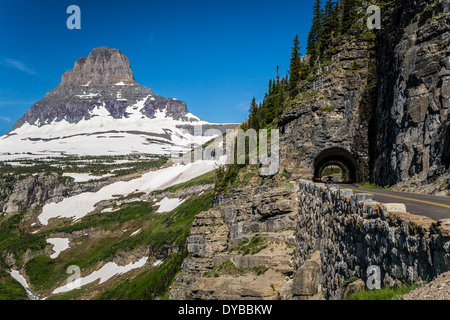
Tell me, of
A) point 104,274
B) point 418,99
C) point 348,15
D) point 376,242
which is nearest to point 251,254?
point 418,99

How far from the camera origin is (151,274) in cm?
9625

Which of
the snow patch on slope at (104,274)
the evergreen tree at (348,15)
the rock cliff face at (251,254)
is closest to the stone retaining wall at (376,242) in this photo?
the rock cliff face at (251,254)

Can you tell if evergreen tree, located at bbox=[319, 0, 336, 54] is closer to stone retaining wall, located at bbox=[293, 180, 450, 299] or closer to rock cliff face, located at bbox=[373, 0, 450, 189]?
rock cliff face, located at bbox=[373, 0, 450, 189]

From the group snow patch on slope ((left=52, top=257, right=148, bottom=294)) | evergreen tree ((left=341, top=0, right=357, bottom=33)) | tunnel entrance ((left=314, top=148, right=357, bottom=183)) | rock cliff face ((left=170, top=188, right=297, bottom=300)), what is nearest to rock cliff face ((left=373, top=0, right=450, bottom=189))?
tunnel entrance ((left=314, top=148, right=357, bottom=183))

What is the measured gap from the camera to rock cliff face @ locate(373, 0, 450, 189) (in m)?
26.4

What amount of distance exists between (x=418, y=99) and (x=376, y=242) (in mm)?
25561

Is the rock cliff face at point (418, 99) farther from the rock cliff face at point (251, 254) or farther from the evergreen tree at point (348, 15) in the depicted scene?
the evergreen tree at point (348, 15)

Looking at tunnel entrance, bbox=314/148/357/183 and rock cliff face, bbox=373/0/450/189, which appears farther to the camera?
tunnel entrance, bbox=314/148/357/183

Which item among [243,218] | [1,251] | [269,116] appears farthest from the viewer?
[1,251]

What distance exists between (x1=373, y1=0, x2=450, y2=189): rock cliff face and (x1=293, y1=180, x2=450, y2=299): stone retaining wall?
561 inches

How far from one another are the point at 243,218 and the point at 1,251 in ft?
466
